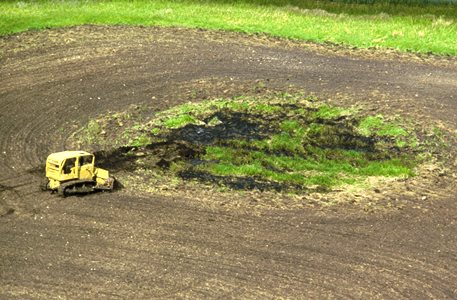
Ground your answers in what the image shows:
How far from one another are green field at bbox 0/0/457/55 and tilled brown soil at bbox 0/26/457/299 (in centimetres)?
637

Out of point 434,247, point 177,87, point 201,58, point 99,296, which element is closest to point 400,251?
point 434,247

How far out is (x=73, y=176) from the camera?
2611 cm

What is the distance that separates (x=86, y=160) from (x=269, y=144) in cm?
813

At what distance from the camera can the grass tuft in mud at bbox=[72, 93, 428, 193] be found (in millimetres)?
28656

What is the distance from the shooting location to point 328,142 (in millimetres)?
31969

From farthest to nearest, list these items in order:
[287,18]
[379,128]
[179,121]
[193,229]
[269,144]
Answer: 1. [287,18]
2. [179,121]
3. [379,128]
4. [269,144]
5. [193,229]

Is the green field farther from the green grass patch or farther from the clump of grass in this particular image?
the clump of grass

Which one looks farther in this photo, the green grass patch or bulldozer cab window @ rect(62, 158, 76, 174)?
the green grass patch

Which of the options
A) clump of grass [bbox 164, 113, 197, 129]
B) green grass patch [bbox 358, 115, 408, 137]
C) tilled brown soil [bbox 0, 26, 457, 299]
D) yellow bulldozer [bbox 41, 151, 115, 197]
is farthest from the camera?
clump of grass [bbox 164, 113, 197, 129]

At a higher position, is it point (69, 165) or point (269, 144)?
point (69, 165)

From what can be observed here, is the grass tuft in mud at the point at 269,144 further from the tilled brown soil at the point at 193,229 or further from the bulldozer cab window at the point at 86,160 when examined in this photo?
the bulldozer cab window at the point at 86,160

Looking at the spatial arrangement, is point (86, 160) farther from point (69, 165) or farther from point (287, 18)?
point (287, 18)

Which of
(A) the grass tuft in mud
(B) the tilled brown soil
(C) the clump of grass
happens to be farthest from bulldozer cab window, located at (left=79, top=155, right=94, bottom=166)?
(C) the clump of grass

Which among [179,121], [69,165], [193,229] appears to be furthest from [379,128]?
[69,165]
